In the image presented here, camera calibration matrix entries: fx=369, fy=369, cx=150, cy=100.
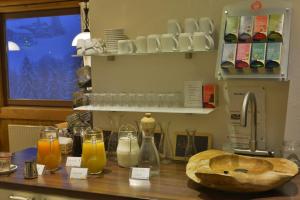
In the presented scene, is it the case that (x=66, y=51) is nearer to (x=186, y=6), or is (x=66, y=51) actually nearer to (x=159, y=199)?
(x=186, y=6)

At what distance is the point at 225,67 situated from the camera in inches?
76.1

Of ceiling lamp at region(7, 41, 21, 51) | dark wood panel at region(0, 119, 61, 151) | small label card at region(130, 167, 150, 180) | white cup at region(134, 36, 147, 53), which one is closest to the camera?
small label card at region(130, 167, 150, 180)

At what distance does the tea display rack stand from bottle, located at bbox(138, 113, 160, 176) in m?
0.46

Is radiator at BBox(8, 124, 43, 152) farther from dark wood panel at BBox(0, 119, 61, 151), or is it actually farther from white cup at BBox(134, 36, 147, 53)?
white cup at BBox(134, 36, 147, 53)

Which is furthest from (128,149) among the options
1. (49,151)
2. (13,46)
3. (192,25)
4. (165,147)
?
(13,46)

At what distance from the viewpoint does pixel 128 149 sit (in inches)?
79.4

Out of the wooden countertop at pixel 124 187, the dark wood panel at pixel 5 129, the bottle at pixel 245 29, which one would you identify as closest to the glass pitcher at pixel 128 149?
the wooden countertop at pixel 124 187

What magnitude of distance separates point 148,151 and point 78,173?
0.37m

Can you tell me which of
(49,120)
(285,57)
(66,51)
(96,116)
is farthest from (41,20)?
(285,57)

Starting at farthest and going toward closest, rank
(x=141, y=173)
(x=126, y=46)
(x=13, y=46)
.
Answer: (x=13, y=46) < (x=126, y=46) < (x=141, y=173)

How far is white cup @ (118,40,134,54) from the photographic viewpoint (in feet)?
7.07

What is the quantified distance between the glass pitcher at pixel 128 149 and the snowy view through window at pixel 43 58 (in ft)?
8.55

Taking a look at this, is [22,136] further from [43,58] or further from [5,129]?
[43,58]

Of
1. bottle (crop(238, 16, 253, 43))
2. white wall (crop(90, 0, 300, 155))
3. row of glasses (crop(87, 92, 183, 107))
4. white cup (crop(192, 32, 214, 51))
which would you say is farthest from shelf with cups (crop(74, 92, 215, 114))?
bottle (crop(238, 16, 253, 43))
